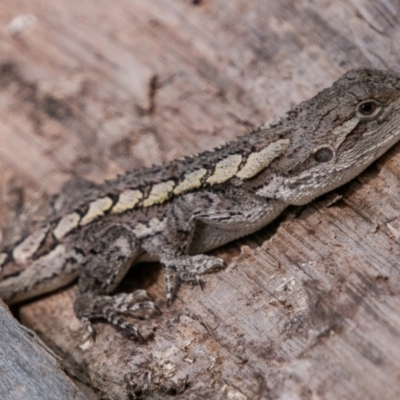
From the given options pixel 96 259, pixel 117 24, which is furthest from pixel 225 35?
pixel 96 259

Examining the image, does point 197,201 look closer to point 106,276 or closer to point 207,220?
point 207,220

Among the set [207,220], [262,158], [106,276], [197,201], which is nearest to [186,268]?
[207,220]

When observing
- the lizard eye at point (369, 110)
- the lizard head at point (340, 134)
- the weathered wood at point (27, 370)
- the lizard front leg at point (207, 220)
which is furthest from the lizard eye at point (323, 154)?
the weathered wood at point (27, 370)

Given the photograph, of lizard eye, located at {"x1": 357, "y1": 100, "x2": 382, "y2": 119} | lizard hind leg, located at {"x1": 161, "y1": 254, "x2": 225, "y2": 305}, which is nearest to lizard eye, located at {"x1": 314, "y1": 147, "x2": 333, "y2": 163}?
lizard eye, located at {"x1": 357, "y1": 100, "x2": 382, "y2": 119}

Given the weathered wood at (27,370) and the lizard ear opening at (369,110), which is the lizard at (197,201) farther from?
the weathered wood at (27,370)

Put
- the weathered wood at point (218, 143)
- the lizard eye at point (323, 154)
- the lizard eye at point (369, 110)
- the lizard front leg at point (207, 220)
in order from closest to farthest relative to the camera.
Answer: the weathered wood at point (218, 143), the lizard eye at point (369, 110), the lizard eye at point (323, 154), the lizard front leg at point (207, 220)

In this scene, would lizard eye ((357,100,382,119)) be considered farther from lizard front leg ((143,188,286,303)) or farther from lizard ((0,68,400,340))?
lizard front leg ((143,188,286,303))

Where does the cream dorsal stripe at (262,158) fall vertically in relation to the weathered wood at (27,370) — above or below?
above
